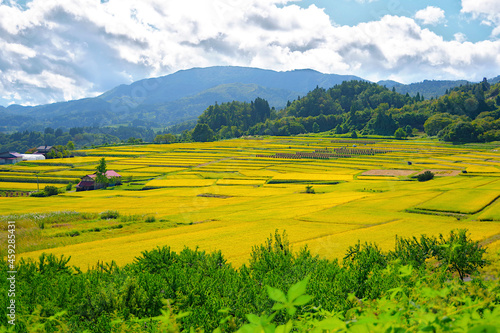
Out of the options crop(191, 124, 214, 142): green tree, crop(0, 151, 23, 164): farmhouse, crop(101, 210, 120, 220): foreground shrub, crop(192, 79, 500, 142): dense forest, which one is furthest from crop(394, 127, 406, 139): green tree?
crop(0, 151, 23, 164): farmhouse

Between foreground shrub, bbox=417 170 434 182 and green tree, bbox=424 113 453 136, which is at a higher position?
green tree, bbox=424 113 453 136

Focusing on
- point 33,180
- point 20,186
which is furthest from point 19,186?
point 33,180

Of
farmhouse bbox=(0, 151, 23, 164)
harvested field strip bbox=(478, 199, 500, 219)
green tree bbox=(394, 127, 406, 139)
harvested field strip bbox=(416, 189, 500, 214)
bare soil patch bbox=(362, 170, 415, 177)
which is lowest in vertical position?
harvested field strip bbox=(478, 199, 500, 219)

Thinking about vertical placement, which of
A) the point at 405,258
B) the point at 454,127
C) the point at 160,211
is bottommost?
the point at 160,211

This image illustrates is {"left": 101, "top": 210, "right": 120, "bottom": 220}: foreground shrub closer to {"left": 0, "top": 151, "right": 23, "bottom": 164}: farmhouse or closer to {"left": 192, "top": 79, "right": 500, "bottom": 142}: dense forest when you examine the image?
{"left": 0, "top": 151, "right": 23, "bottom": 164}: farmhouse

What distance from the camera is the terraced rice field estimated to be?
27.3m

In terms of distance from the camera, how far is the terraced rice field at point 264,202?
27328 mm

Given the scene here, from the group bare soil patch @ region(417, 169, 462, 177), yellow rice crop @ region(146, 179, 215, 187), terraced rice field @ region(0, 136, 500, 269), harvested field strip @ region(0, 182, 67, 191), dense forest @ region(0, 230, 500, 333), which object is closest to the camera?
dense forest @ region(0, 230, 500, 333)

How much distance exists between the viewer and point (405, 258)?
16.2 m

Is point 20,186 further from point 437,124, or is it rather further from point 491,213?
point 437,124

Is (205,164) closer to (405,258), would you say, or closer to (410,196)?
(410,196)

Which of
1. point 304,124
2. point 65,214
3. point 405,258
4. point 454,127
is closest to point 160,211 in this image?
point 65,214

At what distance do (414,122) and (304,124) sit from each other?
2340 inches

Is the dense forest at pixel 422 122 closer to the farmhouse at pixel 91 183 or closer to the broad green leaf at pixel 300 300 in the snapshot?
the farmhouse at pixel 91 183
